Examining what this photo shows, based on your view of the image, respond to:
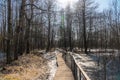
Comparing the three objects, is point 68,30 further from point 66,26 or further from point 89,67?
point 89,67

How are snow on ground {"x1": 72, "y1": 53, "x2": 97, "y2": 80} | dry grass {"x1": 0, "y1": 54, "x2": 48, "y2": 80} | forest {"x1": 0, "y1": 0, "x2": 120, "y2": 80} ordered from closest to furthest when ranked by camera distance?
dry grass {"x1": 0, "y1": 54, "x2": 48, "y2": 80}, snow on ground {"x1": 72, "y1": 53, "x2": 97, "y2": 80}, forest {"x1": 0, "y1": 0, "x2": 120, "y2": 80}

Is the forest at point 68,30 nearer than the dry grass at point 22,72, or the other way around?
the dry grass at point 22,72

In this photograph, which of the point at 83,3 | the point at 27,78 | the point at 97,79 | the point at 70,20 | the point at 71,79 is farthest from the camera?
the point at 70,20

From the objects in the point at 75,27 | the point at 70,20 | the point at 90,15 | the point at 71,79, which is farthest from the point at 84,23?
the point at 71,79

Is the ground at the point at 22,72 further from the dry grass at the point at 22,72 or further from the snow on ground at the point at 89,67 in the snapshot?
the snow on ground at the point at 89,67

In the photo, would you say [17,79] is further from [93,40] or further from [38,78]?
[93,40]

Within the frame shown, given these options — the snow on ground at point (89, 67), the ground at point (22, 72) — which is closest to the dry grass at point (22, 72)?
the ground at point (22, 72)

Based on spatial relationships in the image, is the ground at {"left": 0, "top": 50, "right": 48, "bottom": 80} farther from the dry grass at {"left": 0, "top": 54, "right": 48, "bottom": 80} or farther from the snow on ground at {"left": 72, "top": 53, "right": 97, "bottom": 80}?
the snow on ground at {"left": 72, "top": 53, "right": 97, "bottom": 80}

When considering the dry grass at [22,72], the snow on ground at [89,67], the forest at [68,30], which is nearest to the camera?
the dry grass at [22,72]

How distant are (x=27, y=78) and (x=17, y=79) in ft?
2.79

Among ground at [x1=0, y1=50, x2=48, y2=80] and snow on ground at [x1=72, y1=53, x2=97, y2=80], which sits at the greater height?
ground at [x1=0, y1=50, x2=48, y2=80]

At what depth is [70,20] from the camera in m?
57.3

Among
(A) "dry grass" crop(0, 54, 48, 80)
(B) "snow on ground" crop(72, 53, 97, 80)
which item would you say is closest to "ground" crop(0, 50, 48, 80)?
(A) "dry grass" crop(0, 54, 48, 80)

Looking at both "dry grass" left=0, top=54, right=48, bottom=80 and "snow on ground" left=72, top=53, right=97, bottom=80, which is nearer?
"dry grass" left=0, top=54, right=48, bottom=80
